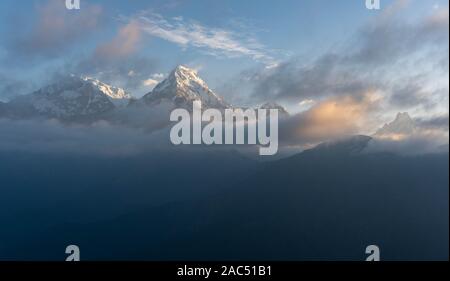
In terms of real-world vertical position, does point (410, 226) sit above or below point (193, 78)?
below

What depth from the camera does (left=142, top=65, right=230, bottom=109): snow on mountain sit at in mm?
6797

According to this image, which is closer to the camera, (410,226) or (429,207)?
(410,226)

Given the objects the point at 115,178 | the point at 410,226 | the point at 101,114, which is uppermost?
the point at 101,114

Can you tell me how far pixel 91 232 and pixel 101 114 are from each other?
189 cm

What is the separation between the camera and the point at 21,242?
703cm

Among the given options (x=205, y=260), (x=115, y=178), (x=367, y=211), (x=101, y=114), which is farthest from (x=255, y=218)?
(x=101, y=114)

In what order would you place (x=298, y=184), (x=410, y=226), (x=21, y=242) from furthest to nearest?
(x=298, y=184) < (x=410, y=226) < (x=21, y=242)

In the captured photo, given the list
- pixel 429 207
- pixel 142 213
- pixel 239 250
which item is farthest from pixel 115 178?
pixel 429 207

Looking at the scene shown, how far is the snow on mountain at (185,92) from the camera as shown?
6.80 m

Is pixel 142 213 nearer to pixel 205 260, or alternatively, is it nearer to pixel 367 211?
pixel 205 260

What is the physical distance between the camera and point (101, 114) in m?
7.36

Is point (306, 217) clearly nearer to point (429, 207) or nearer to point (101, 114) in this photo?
point (429, 207)

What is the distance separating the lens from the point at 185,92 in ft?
21.9

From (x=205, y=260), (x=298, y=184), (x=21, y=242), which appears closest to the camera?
(x=205, y=260)
